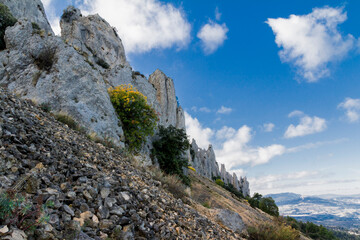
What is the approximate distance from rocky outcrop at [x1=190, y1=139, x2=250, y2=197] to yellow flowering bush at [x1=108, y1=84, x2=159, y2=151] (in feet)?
163

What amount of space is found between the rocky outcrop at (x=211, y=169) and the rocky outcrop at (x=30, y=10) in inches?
1909

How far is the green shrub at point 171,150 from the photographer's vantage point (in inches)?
652

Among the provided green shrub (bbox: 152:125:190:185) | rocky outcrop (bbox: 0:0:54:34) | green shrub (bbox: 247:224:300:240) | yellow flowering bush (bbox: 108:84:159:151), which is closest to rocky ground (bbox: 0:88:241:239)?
green shrub (bbox: 247:224:300:240)

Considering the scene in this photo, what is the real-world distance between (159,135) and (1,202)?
1599 cm

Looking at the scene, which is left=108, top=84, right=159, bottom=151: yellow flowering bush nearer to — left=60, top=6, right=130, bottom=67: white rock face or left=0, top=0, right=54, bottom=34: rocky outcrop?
left=60, top=6, right=130, bottom=67: white rock face

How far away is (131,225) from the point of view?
3.09m

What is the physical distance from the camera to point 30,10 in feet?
89.0

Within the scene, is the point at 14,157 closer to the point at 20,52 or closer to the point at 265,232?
the point at 265,232

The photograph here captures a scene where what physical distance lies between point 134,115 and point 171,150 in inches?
198

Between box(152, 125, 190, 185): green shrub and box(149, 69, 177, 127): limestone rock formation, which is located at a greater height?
box(149, 69, 177, 127): limestone rock formation

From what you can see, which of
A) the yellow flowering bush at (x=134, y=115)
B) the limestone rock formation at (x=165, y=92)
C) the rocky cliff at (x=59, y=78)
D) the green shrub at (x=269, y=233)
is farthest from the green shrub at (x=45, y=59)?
the limestone rock formation at (x=165, y=92)

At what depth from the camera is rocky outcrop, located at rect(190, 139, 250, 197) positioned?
222 feet

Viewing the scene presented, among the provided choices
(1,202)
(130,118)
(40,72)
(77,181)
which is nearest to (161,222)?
(77,181)

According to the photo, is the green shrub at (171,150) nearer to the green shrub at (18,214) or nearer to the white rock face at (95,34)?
the green shrub at (18,214)
